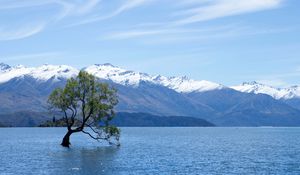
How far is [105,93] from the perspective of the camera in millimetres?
129250

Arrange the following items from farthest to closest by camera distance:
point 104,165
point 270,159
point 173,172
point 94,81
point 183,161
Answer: point 94,81 → point 270,159 → point 183,161 → point 104,165 → point 173,172

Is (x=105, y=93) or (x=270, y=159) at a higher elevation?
(x=105, y=93)

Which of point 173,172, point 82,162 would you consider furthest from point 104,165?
point 173,172

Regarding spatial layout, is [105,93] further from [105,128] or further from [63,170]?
[63,170]

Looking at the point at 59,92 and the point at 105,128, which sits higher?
the point at 59,92

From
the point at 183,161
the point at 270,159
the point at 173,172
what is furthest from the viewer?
the point at 270,159

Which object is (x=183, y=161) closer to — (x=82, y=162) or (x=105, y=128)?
(x=82, y=162)

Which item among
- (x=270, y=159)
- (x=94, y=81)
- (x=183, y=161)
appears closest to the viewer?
(x=183, y=161)

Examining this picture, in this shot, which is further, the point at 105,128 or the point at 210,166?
the point at 105,128

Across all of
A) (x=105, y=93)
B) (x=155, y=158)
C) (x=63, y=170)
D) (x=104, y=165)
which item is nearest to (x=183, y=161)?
(x=155, y=158)

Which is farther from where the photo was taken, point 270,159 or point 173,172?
point 270,159

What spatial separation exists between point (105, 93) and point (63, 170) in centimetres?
4990

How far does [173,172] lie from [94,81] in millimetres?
53475

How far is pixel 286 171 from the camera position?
275ft
